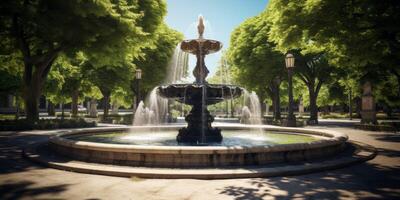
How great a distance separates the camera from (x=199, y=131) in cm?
1299

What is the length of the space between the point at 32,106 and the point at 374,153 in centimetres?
2106

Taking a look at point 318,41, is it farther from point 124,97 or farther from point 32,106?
point 124,97

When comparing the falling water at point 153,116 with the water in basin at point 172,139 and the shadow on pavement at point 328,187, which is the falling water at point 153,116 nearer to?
the water in basin at point 172,139

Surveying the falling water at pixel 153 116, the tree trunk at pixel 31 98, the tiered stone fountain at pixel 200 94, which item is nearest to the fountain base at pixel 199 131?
the tiered stone fountain at pixel 200 94

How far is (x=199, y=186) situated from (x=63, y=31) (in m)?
14.1

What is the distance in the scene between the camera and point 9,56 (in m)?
23.2

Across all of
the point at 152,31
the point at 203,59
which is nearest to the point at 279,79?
the point at 152,31

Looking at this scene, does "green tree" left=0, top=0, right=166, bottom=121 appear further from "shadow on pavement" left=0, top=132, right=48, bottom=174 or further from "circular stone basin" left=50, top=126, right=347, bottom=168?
"circular stone basin" left=50, top=126, right=347, bottom=168

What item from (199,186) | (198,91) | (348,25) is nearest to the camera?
(199,186)

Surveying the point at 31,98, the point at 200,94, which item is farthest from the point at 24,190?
the point at 31,98

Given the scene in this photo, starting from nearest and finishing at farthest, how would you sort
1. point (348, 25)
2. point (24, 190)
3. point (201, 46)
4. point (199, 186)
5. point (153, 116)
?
point (24, 190)
point (199, 186)
point (201, 46)
point (348, 25)
point (153, 116)

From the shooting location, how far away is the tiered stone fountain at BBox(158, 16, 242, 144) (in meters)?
11.9

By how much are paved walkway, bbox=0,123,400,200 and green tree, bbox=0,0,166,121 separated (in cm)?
1063

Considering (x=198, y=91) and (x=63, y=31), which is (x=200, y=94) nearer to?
(x=198, y=91)
